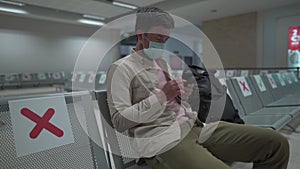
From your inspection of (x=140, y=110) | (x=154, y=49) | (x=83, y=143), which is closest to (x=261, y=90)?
(x=154, y=49)

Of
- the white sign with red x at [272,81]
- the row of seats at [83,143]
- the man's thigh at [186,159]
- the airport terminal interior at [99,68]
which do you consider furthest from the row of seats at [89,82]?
A: the man's thigh at [186,159]

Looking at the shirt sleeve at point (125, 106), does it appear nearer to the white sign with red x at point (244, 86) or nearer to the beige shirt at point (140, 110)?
the beige shirt at point (140, 110)

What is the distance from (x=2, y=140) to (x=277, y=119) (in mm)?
2091

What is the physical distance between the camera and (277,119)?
1.94 metres

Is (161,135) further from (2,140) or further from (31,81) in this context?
(31,81)

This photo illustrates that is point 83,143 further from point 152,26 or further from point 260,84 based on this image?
point 260,84

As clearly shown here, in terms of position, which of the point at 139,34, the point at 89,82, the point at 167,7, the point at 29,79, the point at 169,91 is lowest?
the point at 29,79

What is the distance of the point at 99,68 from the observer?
25.1ft

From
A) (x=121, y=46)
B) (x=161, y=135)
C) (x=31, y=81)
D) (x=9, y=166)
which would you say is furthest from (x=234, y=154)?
(x=121, y=46)

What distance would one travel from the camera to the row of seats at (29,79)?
24.4 ft

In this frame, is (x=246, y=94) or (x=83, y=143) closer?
(x=83, y=143)

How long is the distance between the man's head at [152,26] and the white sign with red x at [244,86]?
1.62 m

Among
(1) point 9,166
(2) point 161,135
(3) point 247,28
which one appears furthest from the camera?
(3) point 247,28

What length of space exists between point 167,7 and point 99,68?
10.6 feet
